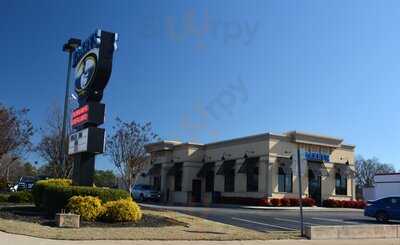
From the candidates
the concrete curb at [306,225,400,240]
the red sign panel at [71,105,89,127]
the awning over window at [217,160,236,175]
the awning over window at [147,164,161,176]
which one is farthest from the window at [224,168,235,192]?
the concrete curb at [306,225,400,240]

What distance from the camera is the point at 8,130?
34688 mm

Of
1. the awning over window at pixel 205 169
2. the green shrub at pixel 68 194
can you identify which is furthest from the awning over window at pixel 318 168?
the green shrub at pixel 68 194

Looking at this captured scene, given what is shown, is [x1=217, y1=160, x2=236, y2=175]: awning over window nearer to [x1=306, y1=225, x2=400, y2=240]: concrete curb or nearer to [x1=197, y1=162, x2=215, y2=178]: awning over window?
[x1=197, y1=162, x2=215, y2=178]: awning over window

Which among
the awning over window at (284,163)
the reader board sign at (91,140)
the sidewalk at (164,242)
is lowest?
the sidewalk at (164,242)

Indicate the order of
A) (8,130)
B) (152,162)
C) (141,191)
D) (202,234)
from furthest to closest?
(152,162), (141,191), (8,130), (202,234)

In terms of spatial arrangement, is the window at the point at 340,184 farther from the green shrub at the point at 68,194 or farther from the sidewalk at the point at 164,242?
the green shrub at the point at 68,194

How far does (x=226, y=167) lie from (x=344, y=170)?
11.0 m

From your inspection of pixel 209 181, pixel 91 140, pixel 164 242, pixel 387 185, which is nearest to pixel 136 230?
pixel 164 242

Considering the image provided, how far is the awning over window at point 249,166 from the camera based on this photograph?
144ft

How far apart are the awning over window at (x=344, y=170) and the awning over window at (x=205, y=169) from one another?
11918 millimetres

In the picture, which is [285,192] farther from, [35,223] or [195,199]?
[35,223]

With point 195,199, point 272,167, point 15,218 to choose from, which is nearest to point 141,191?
point 195,199

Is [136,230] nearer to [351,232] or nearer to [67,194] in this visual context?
[67,194]

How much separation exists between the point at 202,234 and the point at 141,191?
105ft
